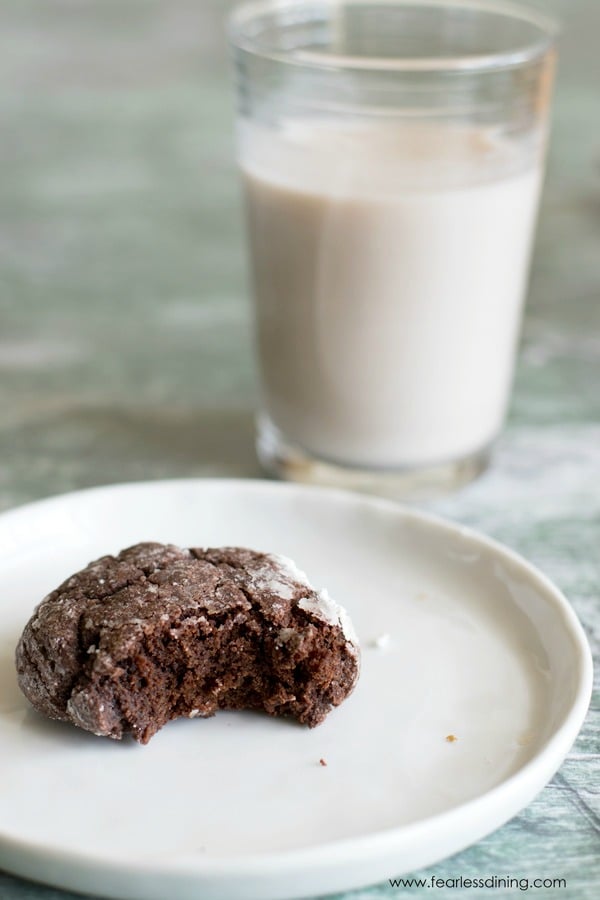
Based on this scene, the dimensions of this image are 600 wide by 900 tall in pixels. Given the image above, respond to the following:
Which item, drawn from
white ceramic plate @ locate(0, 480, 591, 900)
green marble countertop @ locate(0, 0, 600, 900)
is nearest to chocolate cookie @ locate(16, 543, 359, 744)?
white ceramic plate @ locate(0, 480, 591, 900)

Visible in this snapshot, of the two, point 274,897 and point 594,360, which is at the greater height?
point 274,897

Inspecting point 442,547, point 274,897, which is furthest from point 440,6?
point 274,897

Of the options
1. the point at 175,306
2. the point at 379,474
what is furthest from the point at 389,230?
the point at 175,306

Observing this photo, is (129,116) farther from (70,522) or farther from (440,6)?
(70,522)

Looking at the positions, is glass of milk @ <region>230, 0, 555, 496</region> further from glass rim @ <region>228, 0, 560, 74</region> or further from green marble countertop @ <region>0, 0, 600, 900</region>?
green marble countertop @ <region>0, 0, 600, 900</region>

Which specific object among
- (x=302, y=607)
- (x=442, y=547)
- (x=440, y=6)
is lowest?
(x=442, y=547)

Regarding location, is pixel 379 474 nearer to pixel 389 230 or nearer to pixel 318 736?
pixel 389 230
